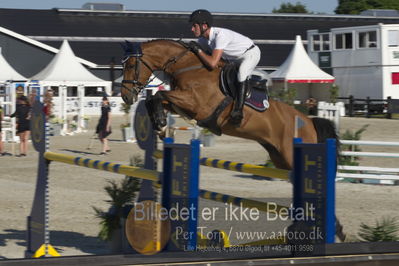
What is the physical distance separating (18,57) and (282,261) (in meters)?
33.4

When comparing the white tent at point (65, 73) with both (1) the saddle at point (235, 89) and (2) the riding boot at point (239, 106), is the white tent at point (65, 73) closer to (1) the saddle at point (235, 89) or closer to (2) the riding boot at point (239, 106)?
(1) the saddle at point (235, 89)

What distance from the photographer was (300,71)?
30.5 m

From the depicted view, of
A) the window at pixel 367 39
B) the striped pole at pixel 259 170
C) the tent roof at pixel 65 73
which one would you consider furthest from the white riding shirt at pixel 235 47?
the window at pixel 367 39

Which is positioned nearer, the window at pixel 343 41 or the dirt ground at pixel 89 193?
the dirt ground at pixel 89 193

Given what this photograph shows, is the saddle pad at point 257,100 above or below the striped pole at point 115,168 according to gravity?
above

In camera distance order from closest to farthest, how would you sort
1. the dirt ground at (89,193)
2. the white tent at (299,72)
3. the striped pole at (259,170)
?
1. the striped pole at (259,170)
2. the dirt ground at (89,193)
3. the white tent at (299,72)

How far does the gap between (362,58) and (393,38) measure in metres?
1.47

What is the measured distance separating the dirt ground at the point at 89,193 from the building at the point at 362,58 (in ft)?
40.9

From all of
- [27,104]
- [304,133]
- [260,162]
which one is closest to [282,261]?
[304,133]

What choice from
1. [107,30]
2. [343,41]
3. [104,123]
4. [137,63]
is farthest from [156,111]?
[107,30]

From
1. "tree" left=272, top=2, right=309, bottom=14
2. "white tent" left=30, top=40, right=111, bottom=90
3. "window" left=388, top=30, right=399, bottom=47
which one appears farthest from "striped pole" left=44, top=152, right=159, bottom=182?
"tree" left=272, top=2, right=309, bottom=14

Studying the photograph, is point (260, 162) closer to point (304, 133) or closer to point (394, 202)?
point (394, 202)

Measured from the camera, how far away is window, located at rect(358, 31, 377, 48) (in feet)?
98.9

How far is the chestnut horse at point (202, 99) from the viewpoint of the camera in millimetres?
7340
